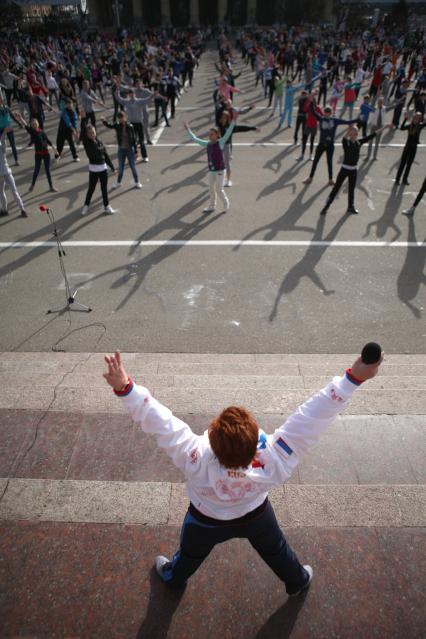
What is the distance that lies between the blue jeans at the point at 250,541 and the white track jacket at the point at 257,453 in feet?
0.39

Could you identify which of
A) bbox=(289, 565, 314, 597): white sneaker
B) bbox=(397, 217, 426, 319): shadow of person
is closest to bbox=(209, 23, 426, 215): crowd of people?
bbox=(397, 217, 426, 319): shadow of person

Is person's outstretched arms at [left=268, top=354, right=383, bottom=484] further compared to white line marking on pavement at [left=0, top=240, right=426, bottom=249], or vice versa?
white line marking on pavement at [left=0, top=240, right=426, bottom=249]

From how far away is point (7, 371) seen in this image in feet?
16.4

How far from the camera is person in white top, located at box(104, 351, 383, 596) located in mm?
2096

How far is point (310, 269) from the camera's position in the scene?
7785 mm

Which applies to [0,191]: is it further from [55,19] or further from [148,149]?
[55,19]

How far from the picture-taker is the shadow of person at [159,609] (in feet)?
8.10

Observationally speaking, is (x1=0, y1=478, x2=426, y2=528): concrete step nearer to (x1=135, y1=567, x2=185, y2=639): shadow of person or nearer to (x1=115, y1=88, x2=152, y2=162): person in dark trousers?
(x1=135, y1=567, x2=185, y2=639): shadow of person

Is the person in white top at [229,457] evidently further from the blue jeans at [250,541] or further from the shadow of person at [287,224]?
the shadow of person at [287,224]

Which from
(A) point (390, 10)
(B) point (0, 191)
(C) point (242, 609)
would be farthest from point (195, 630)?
(A) point (390, 10)

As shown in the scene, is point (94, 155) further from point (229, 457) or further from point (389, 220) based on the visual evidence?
point (229, 457)

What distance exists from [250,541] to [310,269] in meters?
6.02

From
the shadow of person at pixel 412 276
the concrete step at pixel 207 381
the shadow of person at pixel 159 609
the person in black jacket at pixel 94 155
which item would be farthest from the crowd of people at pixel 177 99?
the shadow of person at pixel 159 609

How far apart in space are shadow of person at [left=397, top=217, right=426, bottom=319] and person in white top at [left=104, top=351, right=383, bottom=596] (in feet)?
16.7
